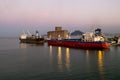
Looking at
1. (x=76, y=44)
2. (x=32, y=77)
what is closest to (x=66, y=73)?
(x=32, y=77)

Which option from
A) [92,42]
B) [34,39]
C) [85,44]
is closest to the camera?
[92,42]

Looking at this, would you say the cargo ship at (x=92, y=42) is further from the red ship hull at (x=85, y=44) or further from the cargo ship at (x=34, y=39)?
the cargo ship at (x=34, y=39)

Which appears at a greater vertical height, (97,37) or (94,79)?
(97,37)

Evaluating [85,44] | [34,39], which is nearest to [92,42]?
[85,44]

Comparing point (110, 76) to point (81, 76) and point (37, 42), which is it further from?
point (37, 42)

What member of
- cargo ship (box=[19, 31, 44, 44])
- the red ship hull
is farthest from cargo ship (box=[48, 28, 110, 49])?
cargo ship (box=[19, 31, 44, 44])

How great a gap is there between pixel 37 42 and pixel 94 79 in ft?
371

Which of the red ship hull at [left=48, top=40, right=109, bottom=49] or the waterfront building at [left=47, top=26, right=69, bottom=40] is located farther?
the waterfront building at [left=47, top=26, right=69, bottom=40]

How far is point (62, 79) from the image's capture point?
86.2 feet

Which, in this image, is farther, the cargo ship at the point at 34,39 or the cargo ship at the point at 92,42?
the cargo ship at the point at 34,39

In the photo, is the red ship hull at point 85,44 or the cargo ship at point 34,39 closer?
the red ship hull at point 85,44

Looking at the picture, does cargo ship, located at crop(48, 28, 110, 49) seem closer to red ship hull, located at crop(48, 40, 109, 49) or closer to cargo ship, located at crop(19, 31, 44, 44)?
red ship hull, located at crop(48, 40, 109, 49)

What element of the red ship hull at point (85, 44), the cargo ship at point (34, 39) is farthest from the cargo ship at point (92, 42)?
the cargo ship at point (34, 39)

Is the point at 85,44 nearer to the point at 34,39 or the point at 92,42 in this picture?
the point at 92,42
